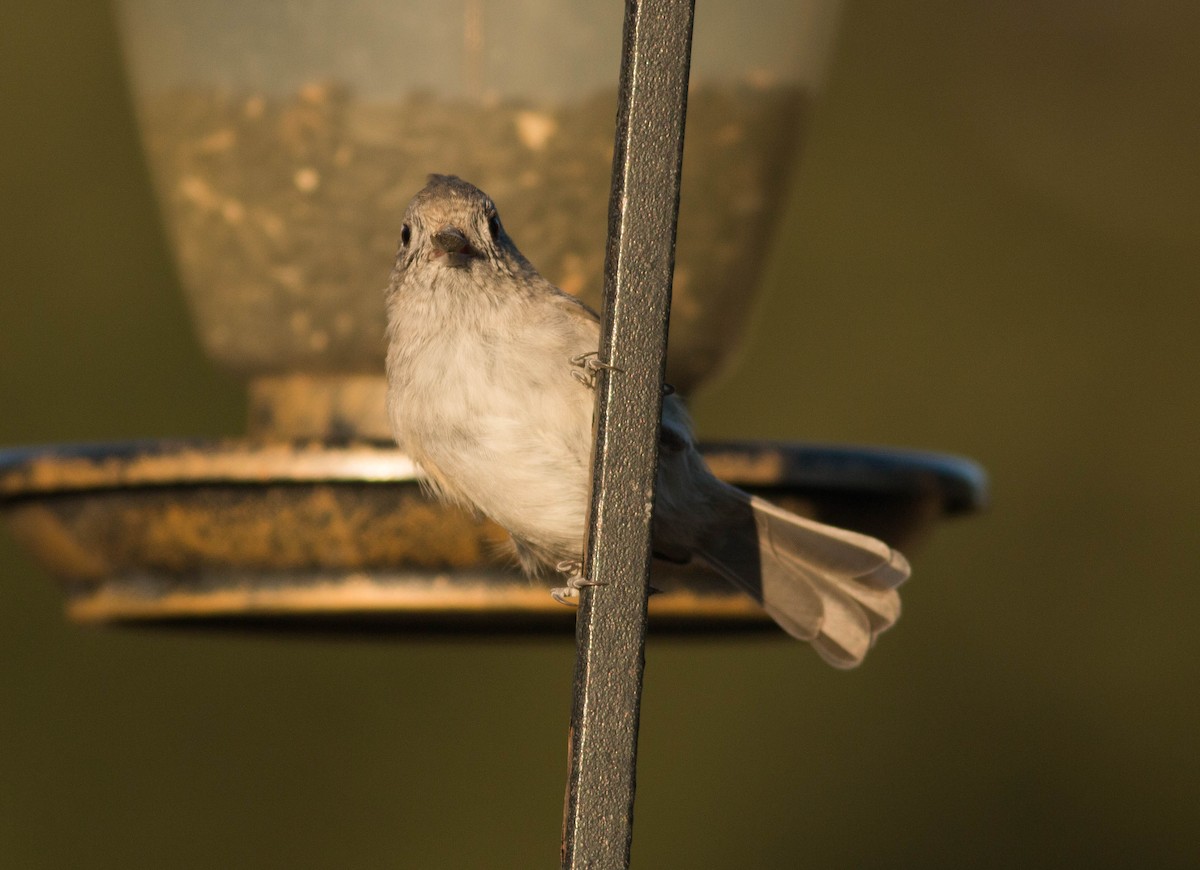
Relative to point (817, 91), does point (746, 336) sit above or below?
below

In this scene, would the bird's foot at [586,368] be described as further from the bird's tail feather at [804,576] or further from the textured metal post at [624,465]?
the textured metal post at [624,465]

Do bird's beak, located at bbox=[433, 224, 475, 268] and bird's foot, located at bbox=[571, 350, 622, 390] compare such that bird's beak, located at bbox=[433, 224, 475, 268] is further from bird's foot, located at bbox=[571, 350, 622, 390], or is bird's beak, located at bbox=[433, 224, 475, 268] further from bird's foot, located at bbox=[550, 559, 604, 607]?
bird's foot, located at bbox=[550, 559, 604, 607]

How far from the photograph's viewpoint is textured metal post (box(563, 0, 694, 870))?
2051 mm

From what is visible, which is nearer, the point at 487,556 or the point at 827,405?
the point at 487,556

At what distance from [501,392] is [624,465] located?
32.9 inches

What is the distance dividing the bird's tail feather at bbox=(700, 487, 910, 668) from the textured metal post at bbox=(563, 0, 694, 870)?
116cm

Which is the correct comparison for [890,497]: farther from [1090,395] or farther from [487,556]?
[1090,395]

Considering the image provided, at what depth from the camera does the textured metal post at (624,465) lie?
205cm

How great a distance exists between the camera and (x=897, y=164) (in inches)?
287

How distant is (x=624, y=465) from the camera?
2062 millimetres

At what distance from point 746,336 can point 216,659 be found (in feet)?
9.94

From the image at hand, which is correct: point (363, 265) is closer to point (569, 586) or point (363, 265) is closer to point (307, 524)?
point (307, 524)

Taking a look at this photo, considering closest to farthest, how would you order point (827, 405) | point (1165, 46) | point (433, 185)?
point (433, 185) → point (827, 405) → point (1165, 46)

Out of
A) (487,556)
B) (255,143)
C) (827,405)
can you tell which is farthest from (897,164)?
(487,556)
